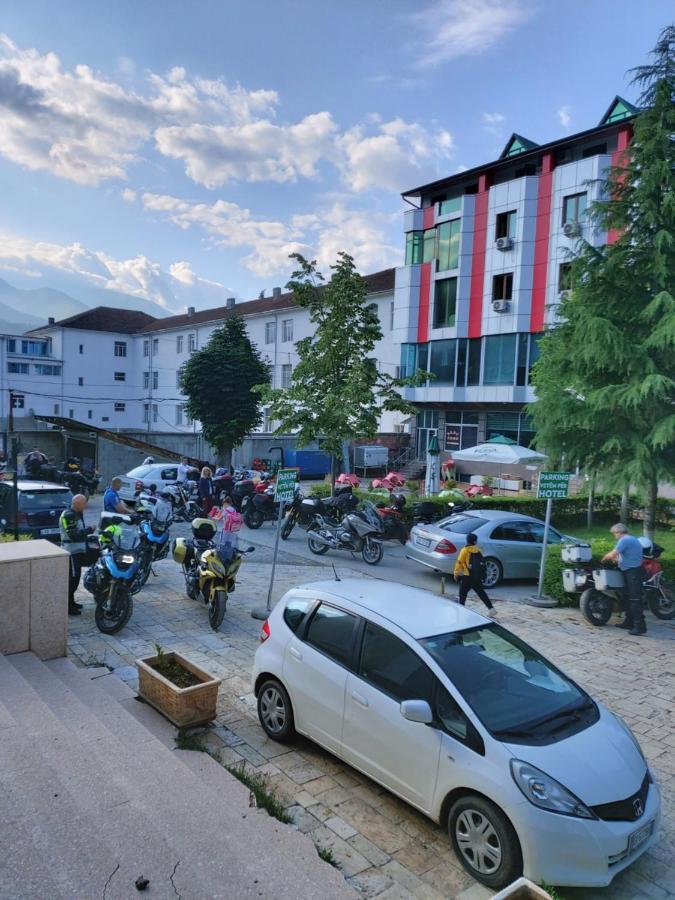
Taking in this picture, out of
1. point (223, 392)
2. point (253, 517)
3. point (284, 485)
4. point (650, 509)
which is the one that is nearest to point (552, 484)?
point (650, 509)

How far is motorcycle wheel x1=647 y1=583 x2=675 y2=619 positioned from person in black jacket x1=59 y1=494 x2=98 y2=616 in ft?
29.9

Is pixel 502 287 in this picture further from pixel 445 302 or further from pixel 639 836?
pixel 639 836

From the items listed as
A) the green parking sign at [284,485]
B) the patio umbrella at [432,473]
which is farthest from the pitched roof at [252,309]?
the green parking sign at [284,485]

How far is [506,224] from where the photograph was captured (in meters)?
31.3

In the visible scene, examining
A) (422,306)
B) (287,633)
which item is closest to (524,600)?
(287,633)

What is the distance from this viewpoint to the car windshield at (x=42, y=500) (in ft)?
43.6

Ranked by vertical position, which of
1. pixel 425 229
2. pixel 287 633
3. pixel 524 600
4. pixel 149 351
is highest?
pixel 425 229

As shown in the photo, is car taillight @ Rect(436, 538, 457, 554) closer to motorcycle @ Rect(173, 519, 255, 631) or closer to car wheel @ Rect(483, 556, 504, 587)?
car wheel @ Rect(483, 556, 504, 587)

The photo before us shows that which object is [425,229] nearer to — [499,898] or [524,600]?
[524,600]

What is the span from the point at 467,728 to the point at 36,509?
11608 mm

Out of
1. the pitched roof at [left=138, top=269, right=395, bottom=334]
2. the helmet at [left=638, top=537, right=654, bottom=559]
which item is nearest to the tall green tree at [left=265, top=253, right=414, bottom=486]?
the helmet at [left=638, top=537, right=654, bottom=559]

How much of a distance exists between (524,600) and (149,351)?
50376mm

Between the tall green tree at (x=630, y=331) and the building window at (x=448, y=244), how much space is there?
20.1 metres

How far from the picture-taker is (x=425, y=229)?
113 feet
